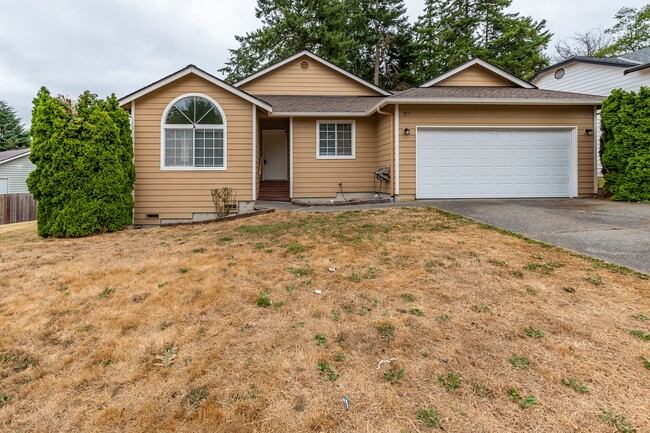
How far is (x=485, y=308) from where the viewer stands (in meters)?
3.00

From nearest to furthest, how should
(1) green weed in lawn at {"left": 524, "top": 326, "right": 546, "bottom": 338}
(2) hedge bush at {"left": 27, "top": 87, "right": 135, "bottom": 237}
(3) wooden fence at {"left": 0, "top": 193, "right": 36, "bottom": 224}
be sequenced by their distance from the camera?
(1) green weed in lawn at {"left": 524, "top": 326, "right": 546, "bottom": 338} → (2) hedge bush at {"left": 27, "top": 87, "right": 135, "bottom": 237} → (3) wooden fence at {"left": 0, "top": 193, "right": 36, "bottom": 224}

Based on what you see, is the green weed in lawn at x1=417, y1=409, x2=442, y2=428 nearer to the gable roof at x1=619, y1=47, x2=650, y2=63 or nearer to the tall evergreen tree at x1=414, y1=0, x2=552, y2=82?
the gable roof at x1=619, y1=47, x2=650, y2=63

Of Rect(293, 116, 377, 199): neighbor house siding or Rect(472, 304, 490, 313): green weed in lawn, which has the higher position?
Rect(293, 116, 377, 199): neighbor house siding

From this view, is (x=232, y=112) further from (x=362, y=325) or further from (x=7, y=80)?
(x=7, y=80)

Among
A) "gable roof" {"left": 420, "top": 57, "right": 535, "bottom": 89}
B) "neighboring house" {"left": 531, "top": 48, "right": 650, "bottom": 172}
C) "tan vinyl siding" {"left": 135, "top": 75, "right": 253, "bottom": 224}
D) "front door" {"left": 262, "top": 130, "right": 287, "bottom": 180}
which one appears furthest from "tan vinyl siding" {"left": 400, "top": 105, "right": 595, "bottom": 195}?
"front door" {"left": 262, "top": 130, "right": 287, "bottom": 180}

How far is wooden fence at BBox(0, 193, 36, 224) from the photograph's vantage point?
13.9 m

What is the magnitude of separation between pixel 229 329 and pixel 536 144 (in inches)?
403

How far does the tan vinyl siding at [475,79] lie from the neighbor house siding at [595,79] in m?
5.20

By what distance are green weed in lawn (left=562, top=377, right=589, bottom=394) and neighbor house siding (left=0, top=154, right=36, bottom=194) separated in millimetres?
26081

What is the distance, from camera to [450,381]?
2.10m

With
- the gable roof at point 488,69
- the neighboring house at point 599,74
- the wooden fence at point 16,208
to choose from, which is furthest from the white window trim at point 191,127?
the neighboring house at point 599,74

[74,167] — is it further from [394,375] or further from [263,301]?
[394,375]

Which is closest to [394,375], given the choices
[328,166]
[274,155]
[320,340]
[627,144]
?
[320,340]

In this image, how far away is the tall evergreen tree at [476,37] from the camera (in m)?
23.4
